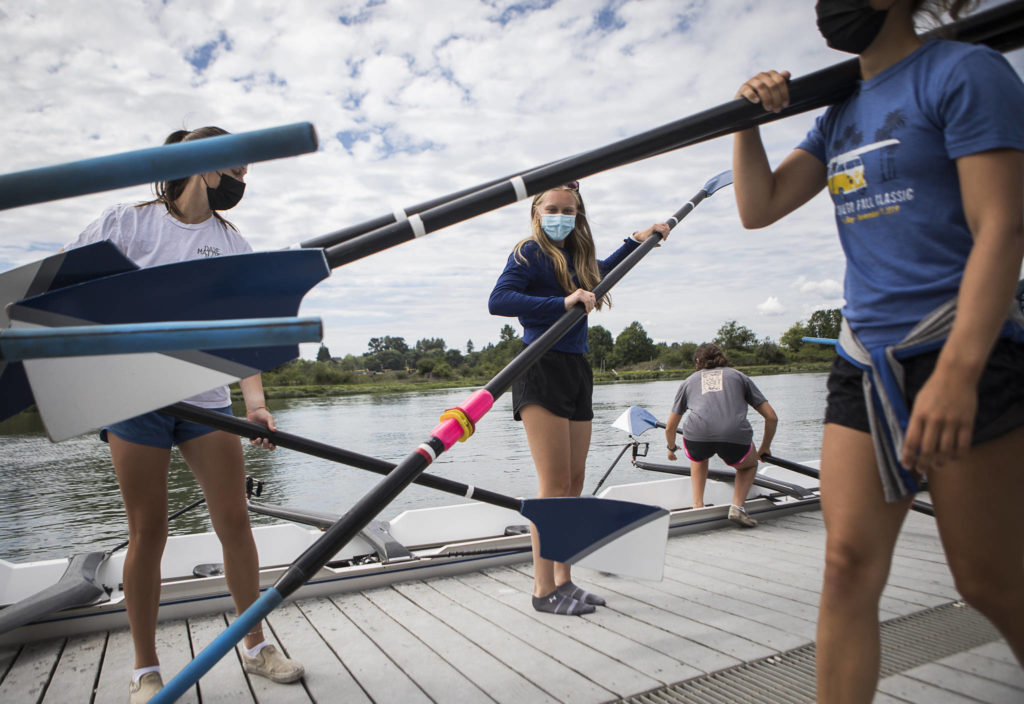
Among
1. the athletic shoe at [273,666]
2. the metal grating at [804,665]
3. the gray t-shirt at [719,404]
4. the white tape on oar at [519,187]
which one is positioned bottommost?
the metal grating at [804,665]

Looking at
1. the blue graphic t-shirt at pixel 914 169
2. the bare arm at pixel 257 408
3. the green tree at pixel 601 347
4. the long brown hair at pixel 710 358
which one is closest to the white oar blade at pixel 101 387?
the bare arm at pixel 257 408

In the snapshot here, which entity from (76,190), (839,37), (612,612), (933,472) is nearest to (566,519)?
(612,612)

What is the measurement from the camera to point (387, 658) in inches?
95.4

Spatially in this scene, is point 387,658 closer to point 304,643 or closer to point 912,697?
point 304,643

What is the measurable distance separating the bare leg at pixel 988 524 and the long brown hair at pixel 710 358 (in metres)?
4.56

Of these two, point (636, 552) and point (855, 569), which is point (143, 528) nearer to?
point (636, 552)

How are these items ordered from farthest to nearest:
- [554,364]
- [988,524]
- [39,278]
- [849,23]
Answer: [554,364] < [849,23] < [988,524] < [39,278]

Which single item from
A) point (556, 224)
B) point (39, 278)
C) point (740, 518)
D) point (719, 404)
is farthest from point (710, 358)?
point (39, 278)

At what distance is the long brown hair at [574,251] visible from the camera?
288cm

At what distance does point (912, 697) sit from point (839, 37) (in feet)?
6.37

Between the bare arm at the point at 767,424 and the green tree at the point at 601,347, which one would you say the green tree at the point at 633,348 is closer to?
the green tree at the point at 601,347

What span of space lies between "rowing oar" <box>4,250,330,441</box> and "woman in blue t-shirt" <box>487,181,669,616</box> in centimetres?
157

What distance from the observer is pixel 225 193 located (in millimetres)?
2090

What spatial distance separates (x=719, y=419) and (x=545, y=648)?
11.1 ft
